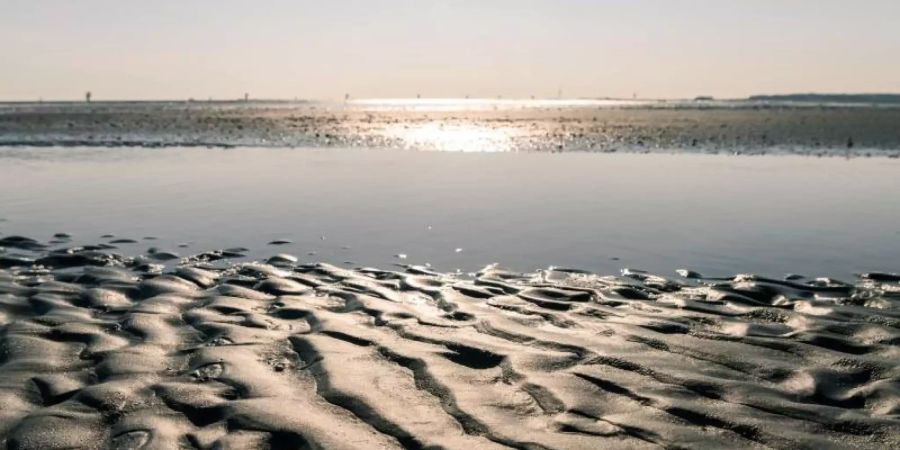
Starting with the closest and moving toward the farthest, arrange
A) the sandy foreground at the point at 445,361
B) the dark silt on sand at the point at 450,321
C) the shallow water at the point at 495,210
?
the sandy foreground at the point at 445,361 → the dark silt on sand at the point at 450,321 → the shallow water at the point at 495,210

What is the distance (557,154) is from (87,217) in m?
23.1

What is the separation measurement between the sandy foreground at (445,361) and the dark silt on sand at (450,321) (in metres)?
0.03

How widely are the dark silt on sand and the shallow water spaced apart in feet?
0.40

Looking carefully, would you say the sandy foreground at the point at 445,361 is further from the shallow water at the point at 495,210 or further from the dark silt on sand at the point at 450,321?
the shallow water at the point at 495,210

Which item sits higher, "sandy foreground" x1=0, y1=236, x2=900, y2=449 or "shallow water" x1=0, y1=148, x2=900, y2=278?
"shallow water" x1=0, y1=148, x2=900, y2=278

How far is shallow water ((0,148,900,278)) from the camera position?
42.1ft

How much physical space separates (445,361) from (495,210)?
37.9ft

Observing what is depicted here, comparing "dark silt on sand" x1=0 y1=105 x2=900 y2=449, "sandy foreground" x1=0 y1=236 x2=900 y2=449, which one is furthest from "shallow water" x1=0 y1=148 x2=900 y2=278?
"sandy foreground" x1=0 y1=236 x2=900 y2=449

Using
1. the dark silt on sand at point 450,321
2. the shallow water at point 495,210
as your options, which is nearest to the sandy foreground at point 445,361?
the dark silt on sand at point 450,321

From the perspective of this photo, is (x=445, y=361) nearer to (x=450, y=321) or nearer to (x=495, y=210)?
(x=450, y=321)

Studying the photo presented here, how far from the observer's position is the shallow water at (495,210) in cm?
1282

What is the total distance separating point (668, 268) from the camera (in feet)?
38.0

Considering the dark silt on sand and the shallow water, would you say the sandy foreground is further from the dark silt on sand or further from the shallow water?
the shallow water

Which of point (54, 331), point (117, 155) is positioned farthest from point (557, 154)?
point (54, 331)
